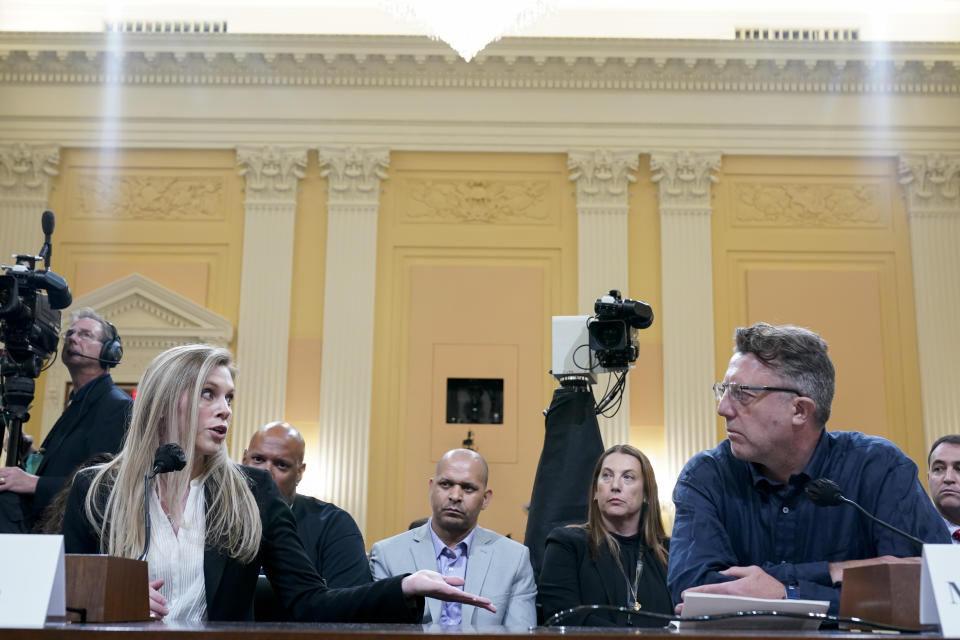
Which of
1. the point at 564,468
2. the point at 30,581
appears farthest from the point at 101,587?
the point at 564,468

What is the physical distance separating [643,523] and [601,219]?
22.7 ft

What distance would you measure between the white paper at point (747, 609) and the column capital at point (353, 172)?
9.13m

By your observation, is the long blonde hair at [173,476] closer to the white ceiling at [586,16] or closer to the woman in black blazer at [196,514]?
the woman in black blazer at [196,514]

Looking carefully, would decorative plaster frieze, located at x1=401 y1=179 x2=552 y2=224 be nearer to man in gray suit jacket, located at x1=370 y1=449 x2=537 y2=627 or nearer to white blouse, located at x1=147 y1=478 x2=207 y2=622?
man in gray suit jacket, located at x1=370 y1=449 x2=537 y2=627

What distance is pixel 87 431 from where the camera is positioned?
407cm

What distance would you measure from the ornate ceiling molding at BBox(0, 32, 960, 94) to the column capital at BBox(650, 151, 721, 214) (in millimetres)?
791

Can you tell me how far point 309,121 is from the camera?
10836 millimetres

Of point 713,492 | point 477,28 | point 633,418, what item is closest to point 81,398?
point 713,492

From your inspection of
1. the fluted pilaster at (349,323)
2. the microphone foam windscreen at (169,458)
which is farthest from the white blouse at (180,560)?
the fluted pilaster at (349,323)

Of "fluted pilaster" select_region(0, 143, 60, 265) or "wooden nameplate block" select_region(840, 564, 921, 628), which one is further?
"fluted pilaster" select_region(0, 143, 60, 265)

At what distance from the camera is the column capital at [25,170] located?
35.2 ft

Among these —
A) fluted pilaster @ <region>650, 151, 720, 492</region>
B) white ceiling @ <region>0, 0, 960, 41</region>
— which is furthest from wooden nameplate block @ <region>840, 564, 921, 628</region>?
white ceiling @ <region>0, 0, 960, 41</region>

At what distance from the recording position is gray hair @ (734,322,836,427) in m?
2.61

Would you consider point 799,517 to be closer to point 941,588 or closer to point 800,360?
point 800,360
